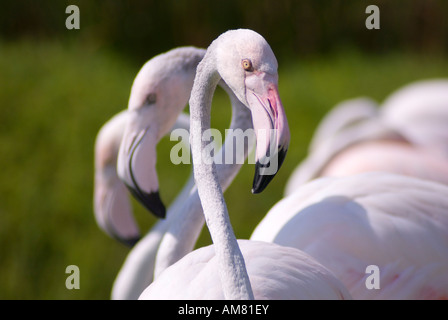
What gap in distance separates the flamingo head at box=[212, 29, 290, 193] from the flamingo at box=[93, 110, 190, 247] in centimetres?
124

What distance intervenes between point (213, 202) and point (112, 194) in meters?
1.27

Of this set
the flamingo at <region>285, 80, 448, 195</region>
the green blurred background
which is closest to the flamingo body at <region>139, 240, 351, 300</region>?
the flamingo at <region>285, 80, 448, 195</region>

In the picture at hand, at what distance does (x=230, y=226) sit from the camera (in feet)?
5.78

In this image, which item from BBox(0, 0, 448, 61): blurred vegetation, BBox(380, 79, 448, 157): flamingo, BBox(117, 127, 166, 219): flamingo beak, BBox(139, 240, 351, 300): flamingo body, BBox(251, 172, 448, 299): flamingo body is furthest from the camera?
BBox(0, 0, 448, 61): blurred vegetation

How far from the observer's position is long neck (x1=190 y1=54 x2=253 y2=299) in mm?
1730

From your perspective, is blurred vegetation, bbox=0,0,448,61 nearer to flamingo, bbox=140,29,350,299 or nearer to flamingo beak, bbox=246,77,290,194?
flamingo, bbox=140,29,350,299

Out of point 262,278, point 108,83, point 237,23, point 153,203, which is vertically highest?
point 237,23

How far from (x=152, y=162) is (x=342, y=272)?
0.76 metres

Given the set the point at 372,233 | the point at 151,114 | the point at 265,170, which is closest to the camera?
the point at 265,170

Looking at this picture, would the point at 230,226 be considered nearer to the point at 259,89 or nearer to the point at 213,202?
the point at 213,202

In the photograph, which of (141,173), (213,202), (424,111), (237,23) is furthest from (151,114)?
(237,23)

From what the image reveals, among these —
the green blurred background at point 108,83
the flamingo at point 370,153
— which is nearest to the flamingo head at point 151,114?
the flamingo at point 370,153
